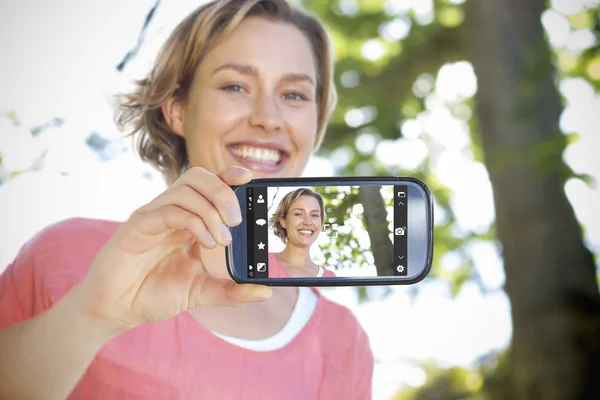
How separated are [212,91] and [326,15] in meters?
1.84

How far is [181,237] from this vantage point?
88 centimetres

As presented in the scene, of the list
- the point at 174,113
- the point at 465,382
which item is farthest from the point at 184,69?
the point at 465,382

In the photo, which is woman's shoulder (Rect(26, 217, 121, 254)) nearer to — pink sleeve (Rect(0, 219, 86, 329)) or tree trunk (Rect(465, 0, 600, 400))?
pink sleeve (Rect(0, 219, 86, 329))

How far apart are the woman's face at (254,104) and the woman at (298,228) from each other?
443 mm

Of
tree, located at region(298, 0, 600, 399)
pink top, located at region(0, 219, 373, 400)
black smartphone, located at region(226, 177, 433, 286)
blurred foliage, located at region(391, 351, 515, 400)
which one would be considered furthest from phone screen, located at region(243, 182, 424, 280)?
blurred foliage, located at region(391, 351, 515, 400)

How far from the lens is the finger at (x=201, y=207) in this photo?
2.62ft

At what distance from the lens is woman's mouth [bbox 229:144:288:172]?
4.51ft

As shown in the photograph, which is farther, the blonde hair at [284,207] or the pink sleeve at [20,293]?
the pink sleeve at [20,293]

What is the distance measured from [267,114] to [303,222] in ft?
1.55

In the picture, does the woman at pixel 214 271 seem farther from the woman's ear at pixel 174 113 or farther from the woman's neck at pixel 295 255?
the woman's neck at pixel 295 255

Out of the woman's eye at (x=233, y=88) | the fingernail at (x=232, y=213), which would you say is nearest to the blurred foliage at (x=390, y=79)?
the woman's eye at (x=233, y=88)

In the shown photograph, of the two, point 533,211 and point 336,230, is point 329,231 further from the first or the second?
point 533,211

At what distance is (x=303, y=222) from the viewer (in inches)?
37.6

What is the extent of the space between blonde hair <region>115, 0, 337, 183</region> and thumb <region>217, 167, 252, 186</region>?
65 centimetres
